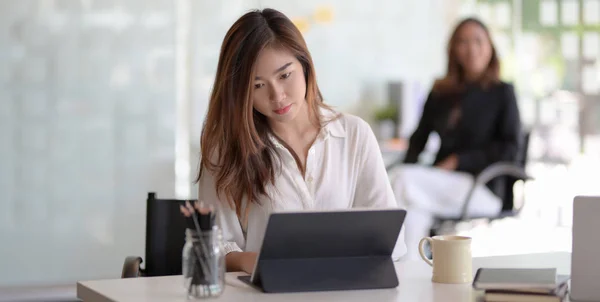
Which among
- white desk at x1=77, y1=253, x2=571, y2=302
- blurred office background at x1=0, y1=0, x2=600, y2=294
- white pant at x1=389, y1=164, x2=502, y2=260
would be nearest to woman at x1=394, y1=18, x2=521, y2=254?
white pant at x1=389, y1=164, x2=502, y2=260

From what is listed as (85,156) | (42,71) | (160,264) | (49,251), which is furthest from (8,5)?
(160,264)

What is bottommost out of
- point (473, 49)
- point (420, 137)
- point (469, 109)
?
point (420, 137)

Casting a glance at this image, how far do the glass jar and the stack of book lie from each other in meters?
0.48

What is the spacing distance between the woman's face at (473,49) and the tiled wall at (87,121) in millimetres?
1239

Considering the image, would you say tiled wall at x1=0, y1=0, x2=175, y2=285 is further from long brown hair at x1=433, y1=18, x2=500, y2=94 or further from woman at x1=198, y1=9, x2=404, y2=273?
woman at x1=198, y1=9, x2=404, y2=273

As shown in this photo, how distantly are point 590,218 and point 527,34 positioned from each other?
5059mm

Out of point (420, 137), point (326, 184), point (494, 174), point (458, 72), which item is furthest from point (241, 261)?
point (458, 72)

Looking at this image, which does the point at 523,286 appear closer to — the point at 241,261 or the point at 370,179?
the point at 241,261

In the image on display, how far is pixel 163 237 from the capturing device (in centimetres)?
247

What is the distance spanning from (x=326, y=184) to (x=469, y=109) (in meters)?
2.77

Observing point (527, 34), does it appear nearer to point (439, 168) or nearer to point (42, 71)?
point (439, 168)

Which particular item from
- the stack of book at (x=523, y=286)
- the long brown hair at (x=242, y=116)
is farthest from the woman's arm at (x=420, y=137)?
the stack of book at (x=523, y=286)

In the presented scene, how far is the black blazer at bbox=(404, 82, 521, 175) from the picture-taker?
502 cm

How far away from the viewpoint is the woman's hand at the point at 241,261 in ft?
6.95
